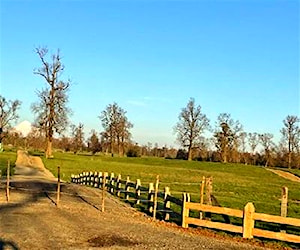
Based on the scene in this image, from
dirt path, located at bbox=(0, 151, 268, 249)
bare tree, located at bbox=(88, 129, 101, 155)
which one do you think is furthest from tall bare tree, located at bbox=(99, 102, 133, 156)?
dirt path, located at bbox=(0, 151, 268, 249)

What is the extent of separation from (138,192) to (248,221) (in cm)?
941

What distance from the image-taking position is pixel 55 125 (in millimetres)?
71812

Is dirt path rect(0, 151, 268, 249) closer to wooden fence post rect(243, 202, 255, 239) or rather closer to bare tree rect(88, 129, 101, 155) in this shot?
wooden fence post rect(243, 202, 255, 239)

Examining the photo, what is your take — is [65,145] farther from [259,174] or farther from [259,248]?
[259,248]

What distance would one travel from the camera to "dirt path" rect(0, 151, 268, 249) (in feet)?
40.1

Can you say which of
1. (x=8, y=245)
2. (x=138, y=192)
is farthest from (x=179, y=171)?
(x=8, y=245)

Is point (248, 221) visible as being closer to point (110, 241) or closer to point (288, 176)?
point (110, 241)

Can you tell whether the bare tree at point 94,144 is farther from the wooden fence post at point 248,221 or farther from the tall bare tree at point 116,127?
the wooden fence post at point 248,221

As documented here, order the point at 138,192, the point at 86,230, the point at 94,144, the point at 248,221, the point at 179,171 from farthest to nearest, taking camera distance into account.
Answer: the point at 94,144, the point at 179,171, the point at 138,192, the point at 86,230, the point at 248,221

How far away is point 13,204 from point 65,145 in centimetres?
10556

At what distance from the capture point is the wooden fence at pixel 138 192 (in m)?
18.7

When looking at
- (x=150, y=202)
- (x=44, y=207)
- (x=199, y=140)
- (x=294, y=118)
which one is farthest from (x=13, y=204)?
(x=294, y=118)

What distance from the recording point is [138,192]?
75.5 feet

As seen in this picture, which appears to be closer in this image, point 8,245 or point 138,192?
point 8,245
